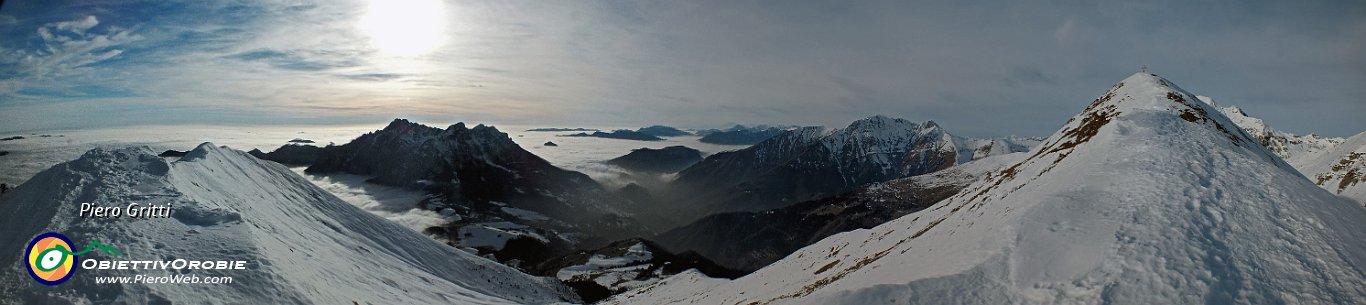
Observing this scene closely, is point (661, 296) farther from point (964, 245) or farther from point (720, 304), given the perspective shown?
point (964, 245)

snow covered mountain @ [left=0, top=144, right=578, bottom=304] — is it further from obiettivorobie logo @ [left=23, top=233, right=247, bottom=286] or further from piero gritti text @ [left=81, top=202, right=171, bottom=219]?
piero gritti text @ [left=81, top=202, right=171, bottom=219]

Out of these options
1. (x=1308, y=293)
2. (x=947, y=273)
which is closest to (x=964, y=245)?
(x=947, y=273)

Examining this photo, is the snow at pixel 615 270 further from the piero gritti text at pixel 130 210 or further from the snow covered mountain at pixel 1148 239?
the snow covered mountain at pixel 1148 239

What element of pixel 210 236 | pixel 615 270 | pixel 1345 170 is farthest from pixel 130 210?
pixel 615 270

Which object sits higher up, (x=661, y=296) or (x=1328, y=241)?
(x=1328, y=241)

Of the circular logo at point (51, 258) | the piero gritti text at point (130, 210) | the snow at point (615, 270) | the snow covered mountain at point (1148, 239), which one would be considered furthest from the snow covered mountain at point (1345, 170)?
the snow at point (615, 270)

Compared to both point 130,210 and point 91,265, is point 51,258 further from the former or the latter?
point 130,210
